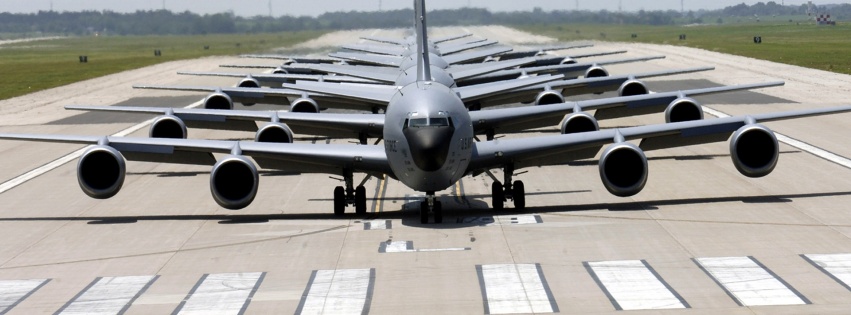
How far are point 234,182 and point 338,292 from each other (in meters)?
7.29

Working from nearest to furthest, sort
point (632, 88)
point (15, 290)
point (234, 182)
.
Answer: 1. point (15, 290)
2. point (234, 182)
3. point (632, 88)

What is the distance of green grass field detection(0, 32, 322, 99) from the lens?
96625 mm

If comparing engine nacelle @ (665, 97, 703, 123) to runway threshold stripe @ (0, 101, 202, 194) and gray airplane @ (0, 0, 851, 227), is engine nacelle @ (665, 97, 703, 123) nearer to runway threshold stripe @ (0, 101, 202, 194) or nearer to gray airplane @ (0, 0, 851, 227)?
gray airplane @ (0, 0, 851, 227)

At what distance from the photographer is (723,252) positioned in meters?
22.7

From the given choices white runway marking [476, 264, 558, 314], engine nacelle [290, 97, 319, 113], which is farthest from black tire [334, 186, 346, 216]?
engine nacelle [290, 97, 319, 113]

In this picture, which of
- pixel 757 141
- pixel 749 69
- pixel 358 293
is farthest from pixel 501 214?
pixel 749 69

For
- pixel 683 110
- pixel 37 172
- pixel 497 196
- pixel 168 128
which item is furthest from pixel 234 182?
pixel 683 110

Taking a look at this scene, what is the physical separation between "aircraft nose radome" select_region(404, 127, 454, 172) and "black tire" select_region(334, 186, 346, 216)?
140 inches

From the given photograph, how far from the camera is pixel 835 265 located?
21.3m

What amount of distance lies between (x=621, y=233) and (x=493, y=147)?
3.54m

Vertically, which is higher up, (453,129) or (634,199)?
(453,129)

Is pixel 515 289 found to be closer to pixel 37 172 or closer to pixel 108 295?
pixel 108 295

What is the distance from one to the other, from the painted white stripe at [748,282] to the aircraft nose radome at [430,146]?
5.40 meters

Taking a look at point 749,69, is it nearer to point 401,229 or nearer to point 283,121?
point 283,121
